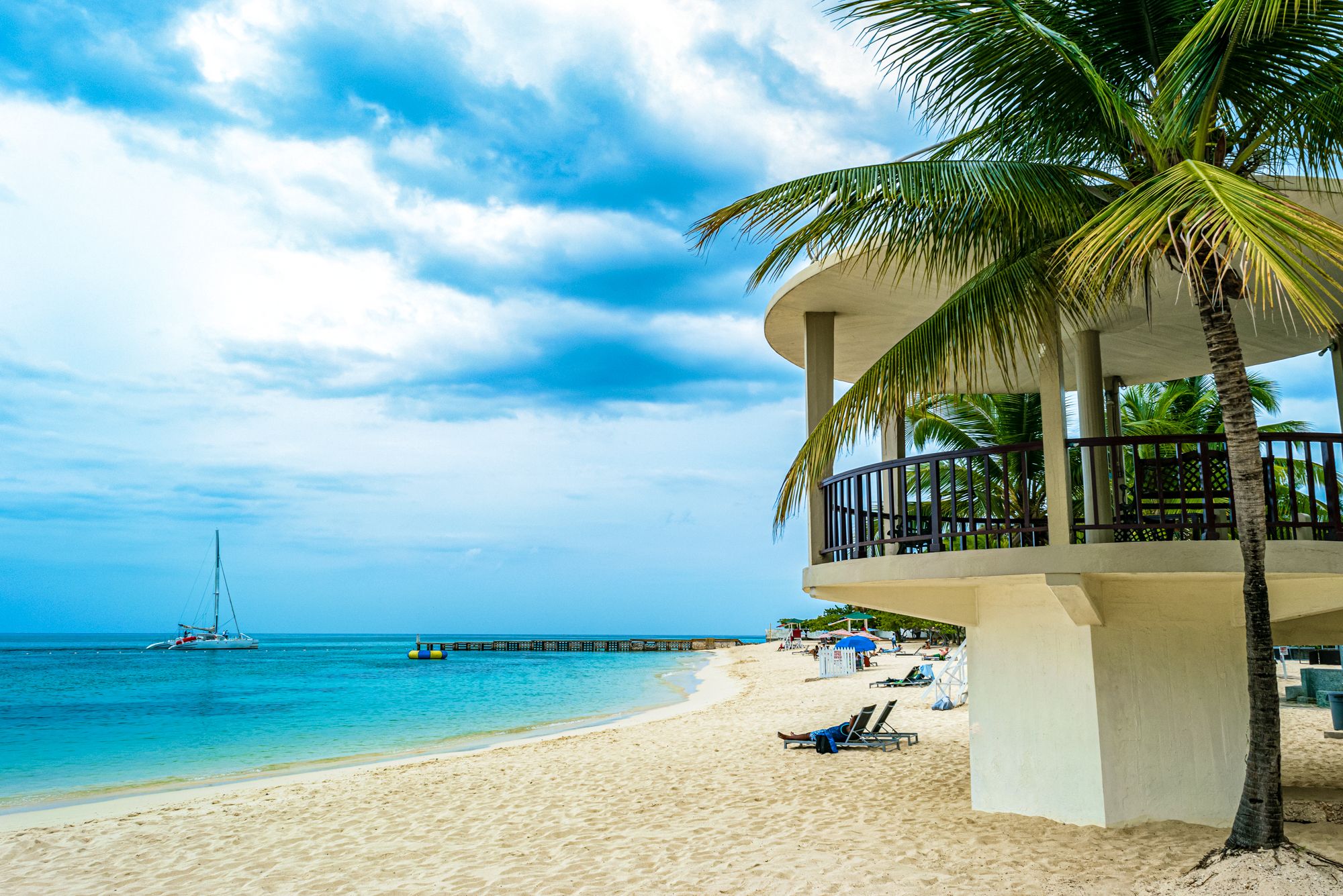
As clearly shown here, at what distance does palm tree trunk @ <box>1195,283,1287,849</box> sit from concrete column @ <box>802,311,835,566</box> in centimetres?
375

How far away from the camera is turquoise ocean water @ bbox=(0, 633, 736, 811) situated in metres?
22.3

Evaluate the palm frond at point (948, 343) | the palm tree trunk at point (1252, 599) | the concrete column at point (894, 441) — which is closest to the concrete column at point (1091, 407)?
the concrete column at point (894, 441)

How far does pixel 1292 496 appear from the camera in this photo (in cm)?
682

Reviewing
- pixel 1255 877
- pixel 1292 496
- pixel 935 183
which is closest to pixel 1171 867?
pixel 1255 877

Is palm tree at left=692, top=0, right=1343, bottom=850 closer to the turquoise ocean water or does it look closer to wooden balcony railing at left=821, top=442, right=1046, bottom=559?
wooden balcony railing at left=821, top=442, right=1046, bottom=559

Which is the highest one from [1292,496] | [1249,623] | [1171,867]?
[1292,496]

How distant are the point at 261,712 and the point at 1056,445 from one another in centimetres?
3861

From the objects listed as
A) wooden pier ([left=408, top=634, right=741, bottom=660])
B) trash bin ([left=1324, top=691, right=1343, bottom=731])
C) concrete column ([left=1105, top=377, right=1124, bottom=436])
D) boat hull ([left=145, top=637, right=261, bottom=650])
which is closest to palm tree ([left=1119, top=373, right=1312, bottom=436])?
concrete column ([left=1105, top=377, right=1124, bottom=436])

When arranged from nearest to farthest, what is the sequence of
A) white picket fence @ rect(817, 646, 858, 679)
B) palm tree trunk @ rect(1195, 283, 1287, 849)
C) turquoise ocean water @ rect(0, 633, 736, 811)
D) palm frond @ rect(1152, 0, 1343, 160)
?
palm frond @ rect(1152, 0, 1343, 160), palm tree trunk @ rect(1195, 283, 1287, 849), turquoise ocean water @ rect(0, 633, 736, 811), white picket fence @ rect(817, 646, 858, 679)

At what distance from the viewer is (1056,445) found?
23.8 feet

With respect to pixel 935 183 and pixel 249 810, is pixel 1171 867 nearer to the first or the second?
pixel 935 183

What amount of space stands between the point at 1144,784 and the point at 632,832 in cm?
452

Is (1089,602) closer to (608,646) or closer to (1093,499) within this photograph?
(1093,499)

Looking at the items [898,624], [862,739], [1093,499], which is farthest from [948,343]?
[898,624]
